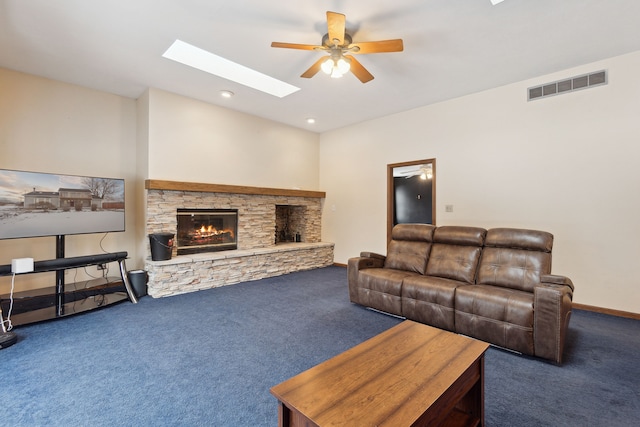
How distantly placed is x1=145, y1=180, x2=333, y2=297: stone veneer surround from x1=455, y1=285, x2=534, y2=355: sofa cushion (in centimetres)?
330

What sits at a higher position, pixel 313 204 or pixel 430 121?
pixel 430 121

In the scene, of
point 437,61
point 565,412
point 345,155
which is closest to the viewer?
point 565,412

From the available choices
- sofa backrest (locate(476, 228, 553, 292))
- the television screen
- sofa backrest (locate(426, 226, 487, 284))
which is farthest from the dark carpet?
the television screen

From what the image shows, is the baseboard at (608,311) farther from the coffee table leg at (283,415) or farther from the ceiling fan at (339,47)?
the coffee table leg at (283,415)

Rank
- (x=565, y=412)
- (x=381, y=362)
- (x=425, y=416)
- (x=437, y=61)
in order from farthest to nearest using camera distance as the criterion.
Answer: (x=437, y=61) < (x=565, y=412) < (x=381, y=362) < (x=425, y=416)

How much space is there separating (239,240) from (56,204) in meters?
2.53

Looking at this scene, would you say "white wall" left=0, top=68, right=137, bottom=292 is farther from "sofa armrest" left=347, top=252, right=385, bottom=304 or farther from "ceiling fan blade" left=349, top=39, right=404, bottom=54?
"ceiling fan blade" left=349, top=39, right=404, bottom=54

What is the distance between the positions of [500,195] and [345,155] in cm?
303

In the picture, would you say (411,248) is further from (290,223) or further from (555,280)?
(290,223)

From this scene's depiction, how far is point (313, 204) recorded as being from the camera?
6492 mm

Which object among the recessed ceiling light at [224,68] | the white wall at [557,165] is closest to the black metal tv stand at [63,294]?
the recessed ceiling light at [224,68]

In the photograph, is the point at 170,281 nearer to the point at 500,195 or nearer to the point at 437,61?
the point at 437,61

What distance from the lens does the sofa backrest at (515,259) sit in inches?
109

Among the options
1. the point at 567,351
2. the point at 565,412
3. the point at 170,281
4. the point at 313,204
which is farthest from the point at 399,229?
the point at 170,281
